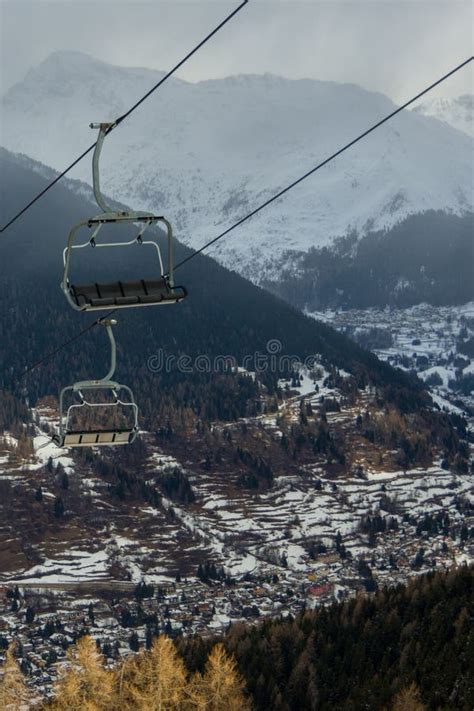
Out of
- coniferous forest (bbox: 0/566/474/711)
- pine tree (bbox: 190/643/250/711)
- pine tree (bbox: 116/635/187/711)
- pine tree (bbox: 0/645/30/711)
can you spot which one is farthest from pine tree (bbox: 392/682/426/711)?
→ pine tree (bbox: 0/645/30/711)

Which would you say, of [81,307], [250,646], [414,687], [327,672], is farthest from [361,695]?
[81,307]

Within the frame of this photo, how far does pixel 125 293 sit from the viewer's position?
114ft

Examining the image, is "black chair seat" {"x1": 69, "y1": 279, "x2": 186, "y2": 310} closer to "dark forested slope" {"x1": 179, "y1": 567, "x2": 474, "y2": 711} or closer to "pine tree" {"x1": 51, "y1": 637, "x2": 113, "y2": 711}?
"pine tree" {"x1": 51, "y1": 637, "x2": 113, "y2": 711}

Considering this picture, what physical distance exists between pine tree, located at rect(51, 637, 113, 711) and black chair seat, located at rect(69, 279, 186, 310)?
179ft

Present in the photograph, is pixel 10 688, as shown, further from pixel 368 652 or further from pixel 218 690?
pixel 368 652

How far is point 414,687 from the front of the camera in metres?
115

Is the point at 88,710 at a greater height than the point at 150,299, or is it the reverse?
the point at 150,299

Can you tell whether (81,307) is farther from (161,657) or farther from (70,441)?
(161,657)

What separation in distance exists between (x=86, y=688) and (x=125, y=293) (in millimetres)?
A: 61727

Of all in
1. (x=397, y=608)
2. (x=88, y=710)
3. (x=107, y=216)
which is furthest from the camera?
(x=397, y=608)

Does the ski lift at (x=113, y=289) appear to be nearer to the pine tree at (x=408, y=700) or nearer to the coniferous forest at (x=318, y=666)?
the coniferous forest at (x=318, y=666)

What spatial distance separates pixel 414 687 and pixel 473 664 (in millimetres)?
9652

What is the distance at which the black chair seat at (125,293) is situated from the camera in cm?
3409

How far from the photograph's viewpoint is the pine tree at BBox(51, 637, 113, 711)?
85.8 m
